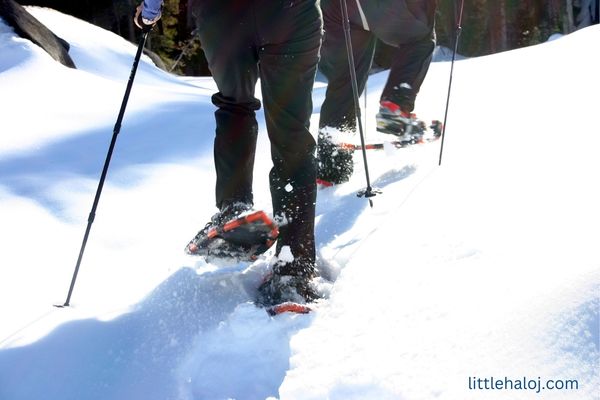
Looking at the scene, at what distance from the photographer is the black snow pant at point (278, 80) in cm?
246

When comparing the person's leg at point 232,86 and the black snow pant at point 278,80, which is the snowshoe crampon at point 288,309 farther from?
the person's leg at point 232,86

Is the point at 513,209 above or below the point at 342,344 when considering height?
above

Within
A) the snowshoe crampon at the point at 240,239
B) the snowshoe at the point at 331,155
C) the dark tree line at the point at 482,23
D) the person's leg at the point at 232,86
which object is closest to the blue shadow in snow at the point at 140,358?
the snowshoe crampon at the point at 240,239

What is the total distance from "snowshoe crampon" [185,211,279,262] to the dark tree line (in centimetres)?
1923

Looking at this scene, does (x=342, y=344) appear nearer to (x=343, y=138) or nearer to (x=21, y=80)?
(x=343, y=138)

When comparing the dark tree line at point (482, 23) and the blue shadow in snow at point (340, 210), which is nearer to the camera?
the blue shadow in snow at point (340, 210)

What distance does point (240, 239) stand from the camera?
2572mm

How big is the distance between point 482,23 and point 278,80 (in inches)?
875

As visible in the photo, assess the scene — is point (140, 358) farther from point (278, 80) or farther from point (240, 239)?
point (278, 80)

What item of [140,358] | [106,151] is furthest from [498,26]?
[140,358]

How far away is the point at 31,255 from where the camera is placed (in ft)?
9.57

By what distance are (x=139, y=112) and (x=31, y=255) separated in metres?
2.67

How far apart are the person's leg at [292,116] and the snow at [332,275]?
259mm

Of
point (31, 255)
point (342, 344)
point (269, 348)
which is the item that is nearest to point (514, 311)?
point (342, 344)
